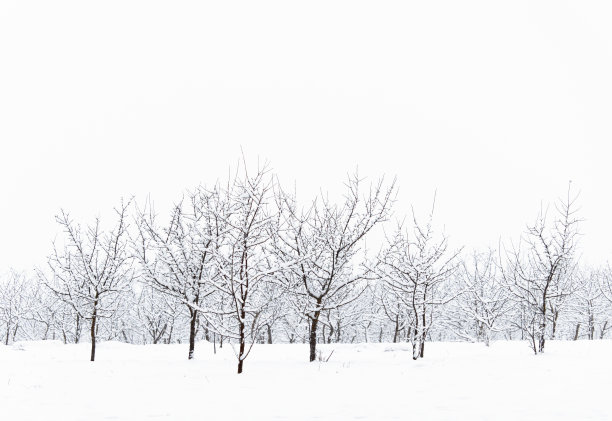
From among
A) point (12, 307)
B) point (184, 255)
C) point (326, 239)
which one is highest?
point (326, 239)

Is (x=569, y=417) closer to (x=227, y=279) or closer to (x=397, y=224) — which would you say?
(x=227, y=279)

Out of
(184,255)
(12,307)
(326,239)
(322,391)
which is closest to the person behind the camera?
(322,391)

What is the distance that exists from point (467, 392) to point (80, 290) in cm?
1490

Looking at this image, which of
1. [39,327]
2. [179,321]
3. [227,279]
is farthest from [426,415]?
[39,327]

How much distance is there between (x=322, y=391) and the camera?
8711 millimetres

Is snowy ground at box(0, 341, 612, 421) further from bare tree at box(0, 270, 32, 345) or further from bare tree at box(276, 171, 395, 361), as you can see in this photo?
bare tree at box(0, 270, 32, 345)

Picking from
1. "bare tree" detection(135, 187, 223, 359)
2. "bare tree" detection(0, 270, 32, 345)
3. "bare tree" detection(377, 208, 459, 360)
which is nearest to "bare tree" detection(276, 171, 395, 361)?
"bare tree" detection(377, 208, 459, 360)

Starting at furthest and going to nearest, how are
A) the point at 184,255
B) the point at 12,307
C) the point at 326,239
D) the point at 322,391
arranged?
the point at 12,307
the point at 184,255
the point at 326,239
the point at 322,391

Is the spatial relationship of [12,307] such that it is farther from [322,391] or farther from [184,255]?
[322,391]

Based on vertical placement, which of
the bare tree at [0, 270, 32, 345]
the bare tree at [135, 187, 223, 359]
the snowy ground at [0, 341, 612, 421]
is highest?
the bare tree at [135, 187, 223, 359]

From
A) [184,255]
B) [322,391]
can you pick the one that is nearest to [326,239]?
[184,255]

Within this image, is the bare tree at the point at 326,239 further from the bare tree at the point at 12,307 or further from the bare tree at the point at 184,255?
the bare tree at the point at 12,307

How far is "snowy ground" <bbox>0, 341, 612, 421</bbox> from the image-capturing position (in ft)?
22.6

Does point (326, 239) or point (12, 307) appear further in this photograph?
point (12, 307)
